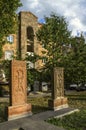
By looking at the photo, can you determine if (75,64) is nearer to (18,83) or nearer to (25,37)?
(18,83)

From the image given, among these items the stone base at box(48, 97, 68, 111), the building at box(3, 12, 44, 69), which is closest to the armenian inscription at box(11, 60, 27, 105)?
the stone base at box(48, 97, 68, 111)

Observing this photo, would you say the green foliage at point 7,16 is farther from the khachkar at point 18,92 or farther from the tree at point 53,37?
the khachkar at point 18,92

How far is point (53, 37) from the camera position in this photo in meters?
23.7

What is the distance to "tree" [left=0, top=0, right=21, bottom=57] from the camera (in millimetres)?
20000

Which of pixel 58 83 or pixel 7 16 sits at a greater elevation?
pixel 7 16

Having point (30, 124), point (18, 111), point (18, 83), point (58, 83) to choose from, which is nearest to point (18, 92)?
point (18, 83)

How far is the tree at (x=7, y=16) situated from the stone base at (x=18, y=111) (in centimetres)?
891

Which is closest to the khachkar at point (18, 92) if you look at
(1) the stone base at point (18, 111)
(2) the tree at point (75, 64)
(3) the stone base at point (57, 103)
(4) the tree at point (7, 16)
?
(1) the stone base at point (18, 111)

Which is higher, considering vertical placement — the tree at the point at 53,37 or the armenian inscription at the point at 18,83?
the tree at the point at 53,37

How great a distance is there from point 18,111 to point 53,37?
42.0 ft

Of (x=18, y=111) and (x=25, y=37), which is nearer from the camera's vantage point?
(x=18, y=111)

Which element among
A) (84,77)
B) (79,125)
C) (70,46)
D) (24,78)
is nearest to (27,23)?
A: (70,46)

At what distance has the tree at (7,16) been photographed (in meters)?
20.0

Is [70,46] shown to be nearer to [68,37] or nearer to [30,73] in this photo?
[68,37]
